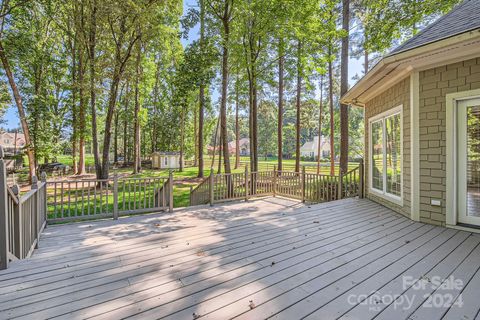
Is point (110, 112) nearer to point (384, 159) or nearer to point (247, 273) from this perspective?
point (247, 273)

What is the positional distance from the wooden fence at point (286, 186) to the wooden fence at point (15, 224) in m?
3.88

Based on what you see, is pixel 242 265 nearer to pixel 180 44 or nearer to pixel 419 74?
pixel 419 74

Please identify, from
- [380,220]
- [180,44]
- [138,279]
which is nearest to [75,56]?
[180,44]

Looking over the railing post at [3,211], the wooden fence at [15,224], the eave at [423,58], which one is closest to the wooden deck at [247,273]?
the wooden fence at [15,224]

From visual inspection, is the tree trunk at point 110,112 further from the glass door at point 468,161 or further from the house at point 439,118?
the glass door at point 468,161

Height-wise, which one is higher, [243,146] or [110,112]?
[243,146]

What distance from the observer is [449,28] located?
369 centimetres

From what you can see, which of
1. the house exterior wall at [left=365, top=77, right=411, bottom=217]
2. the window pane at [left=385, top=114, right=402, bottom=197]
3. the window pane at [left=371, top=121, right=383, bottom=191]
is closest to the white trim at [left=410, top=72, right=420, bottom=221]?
the house exterior wall at [left=365, top=77, right=411, bottom=217]

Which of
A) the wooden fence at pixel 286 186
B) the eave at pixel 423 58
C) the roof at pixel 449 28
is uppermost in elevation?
the roof at pixel 449 28

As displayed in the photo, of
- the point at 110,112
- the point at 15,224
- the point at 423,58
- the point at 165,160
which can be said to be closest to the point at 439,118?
the point at 423,58

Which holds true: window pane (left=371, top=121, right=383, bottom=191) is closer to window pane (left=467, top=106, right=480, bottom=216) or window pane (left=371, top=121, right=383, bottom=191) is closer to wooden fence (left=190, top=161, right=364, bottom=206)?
wooden fence (left=190, top=161, right=364, bottom=206)

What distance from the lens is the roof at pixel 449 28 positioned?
129 inches

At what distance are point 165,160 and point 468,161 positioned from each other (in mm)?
22973

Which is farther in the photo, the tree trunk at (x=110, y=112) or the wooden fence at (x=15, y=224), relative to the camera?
the tree trunk at (x=110, y=112)
